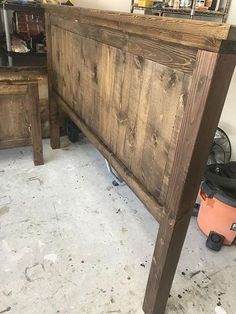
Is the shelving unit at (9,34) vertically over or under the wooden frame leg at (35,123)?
over

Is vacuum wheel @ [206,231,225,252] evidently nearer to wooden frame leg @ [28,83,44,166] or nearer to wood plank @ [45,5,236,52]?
wood plank @ [45,5,236,52]

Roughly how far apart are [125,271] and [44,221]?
53 centimetres

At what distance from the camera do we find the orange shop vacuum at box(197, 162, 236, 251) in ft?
4.24

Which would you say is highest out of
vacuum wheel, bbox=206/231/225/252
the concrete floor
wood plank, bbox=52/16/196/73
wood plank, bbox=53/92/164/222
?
wood plank, bbox=52/16/196/73

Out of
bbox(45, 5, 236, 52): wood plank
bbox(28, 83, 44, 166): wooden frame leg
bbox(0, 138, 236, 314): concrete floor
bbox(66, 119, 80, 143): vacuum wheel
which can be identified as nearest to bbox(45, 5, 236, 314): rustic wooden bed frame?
bbox(45, 5, 236, 52): wood plank

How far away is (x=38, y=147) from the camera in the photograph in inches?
74.8

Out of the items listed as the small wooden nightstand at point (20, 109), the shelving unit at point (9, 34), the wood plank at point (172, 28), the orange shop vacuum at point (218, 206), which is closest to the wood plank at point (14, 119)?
the small wooden nightstand at point (20, 109)

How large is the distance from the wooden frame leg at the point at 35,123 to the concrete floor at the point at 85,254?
124mm

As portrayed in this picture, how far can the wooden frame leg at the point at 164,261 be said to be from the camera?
0.86 m

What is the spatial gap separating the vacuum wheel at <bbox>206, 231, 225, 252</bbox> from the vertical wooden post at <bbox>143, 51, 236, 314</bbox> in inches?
18.3

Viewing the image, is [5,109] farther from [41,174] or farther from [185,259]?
[185,259]

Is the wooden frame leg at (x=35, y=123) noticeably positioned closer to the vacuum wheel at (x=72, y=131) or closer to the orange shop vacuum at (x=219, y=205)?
the vacuum wheel at (x=72, y=131)

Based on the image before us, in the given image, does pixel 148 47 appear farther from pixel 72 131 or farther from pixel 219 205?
pixel 72 131

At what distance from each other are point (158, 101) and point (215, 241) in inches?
35.0
